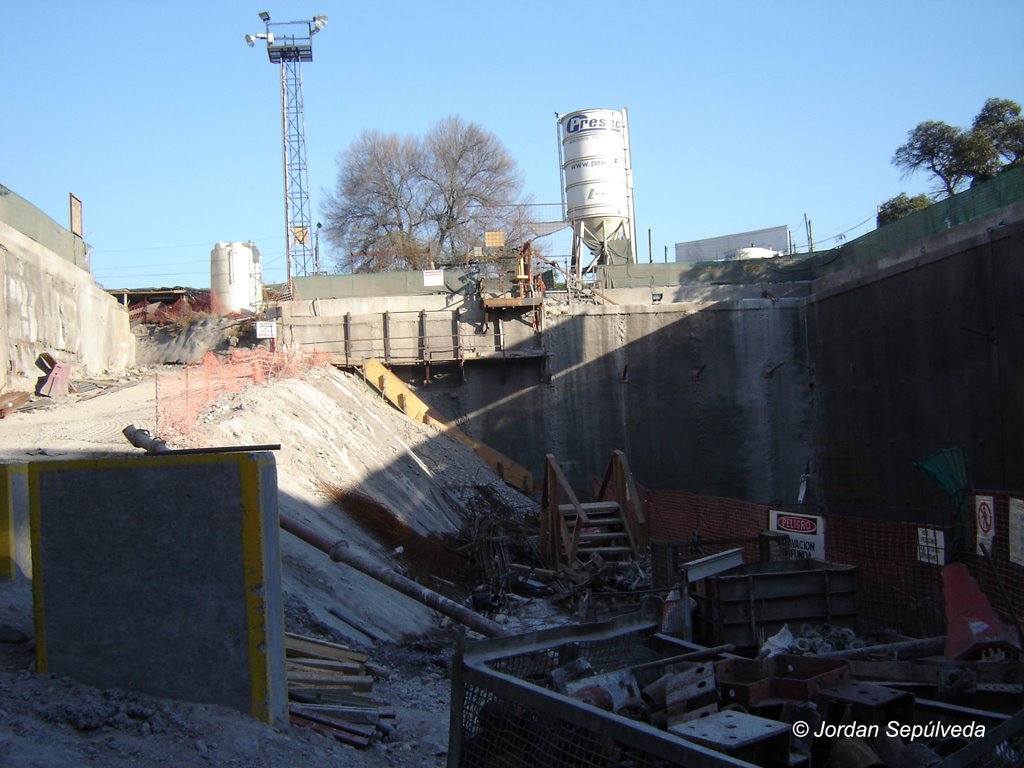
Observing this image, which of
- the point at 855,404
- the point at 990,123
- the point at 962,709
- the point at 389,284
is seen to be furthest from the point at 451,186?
the point at 962,709

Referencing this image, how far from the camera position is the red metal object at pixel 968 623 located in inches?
210

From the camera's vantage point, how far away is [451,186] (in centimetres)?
5409

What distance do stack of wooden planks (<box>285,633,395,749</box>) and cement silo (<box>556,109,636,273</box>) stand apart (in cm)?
3127

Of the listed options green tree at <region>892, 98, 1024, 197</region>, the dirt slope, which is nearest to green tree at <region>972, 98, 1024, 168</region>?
green tree at <region>892, 98, 1024, 197</region>

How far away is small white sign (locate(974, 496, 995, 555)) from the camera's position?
975 cm

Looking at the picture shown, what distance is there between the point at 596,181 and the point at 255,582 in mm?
34061

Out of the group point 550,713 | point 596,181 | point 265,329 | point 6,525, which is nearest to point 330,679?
point 6,525

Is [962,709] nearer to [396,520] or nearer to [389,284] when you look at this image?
[396,520]

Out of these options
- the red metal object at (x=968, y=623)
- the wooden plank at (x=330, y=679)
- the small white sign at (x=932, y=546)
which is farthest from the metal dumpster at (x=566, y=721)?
the small white sign at (x=932, y=546)

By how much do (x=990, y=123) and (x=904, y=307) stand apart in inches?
629

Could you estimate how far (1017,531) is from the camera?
9.18 metres

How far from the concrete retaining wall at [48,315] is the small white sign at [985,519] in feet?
62.4

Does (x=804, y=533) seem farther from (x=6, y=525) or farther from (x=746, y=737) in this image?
(x=746, y=737)

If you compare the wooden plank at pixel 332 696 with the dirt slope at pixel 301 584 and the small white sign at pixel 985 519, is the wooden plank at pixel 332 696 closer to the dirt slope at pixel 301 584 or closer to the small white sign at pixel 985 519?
the dirt slope at pixel 301 584
